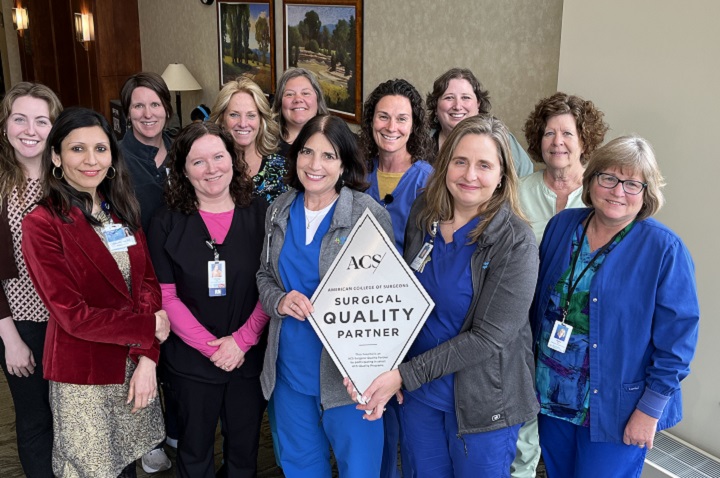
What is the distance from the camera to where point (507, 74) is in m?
3.90

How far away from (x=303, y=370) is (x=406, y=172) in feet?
3.23

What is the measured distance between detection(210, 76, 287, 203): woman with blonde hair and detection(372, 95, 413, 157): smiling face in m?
0.51

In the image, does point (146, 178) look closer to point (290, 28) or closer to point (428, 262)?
point (428, 262)

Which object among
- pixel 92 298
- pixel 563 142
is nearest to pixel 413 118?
pixel 563 142

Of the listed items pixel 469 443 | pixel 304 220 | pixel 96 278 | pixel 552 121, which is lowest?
pixel 469 443

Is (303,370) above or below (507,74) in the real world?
below

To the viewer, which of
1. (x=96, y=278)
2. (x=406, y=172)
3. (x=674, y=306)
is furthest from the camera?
(x=406, y=172)

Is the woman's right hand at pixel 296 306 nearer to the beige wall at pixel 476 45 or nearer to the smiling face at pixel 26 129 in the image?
the smiling face at pixel 26 129

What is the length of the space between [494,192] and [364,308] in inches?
22.3

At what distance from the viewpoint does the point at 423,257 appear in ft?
6.84

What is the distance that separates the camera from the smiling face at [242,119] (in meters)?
3.07

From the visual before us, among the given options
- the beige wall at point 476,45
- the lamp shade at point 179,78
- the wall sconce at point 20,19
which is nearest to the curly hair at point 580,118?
the beige wall at point 476,45

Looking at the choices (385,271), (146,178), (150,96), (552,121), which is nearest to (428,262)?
(385,271)

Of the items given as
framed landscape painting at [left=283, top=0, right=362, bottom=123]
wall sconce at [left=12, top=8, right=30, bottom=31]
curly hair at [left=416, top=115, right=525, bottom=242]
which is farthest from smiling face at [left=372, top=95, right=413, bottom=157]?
wall sconce at [left=12, top=8, right=30, bottom=31]
